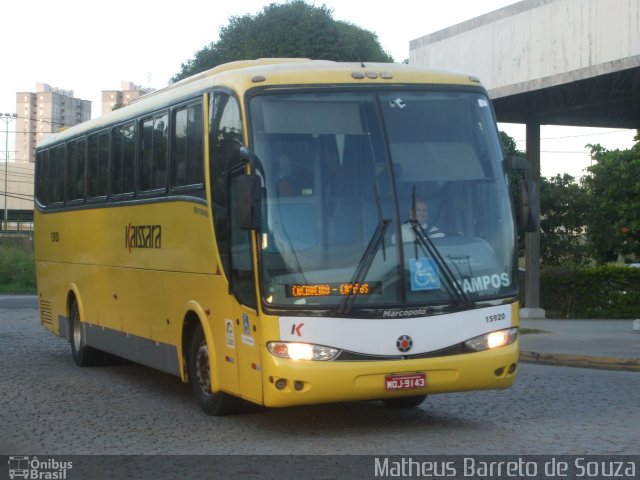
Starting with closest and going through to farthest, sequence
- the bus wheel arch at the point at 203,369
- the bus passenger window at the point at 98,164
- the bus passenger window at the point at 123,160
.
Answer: the bus wheel arch at the point at 203,369 → the bus passenger window at the point at 123,160 → the bus passenger window at the point at 98,164

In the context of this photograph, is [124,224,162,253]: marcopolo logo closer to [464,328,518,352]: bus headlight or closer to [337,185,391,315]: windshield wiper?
[337,185,391,315]: windshield wiper

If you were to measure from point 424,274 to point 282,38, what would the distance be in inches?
2218

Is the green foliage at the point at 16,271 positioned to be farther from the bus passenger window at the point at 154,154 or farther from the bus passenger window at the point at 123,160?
the bus passenger window at the point at 154,154

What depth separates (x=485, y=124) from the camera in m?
10.2

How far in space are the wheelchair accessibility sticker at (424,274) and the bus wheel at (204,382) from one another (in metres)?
2.28

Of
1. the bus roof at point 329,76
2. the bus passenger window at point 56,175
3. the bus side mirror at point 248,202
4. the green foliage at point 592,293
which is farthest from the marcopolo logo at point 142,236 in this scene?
the green foliage at point 592,293

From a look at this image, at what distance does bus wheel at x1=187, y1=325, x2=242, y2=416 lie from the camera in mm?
10664

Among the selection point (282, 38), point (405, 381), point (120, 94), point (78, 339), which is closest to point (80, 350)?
point (78, 339)

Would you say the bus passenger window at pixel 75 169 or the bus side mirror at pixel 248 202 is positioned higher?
the bus passenger window at pixel 75 169

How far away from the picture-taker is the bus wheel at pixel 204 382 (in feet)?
35.0

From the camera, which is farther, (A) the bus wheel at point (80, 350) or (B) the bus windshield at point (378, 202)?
(A) the bus wheel at point (80, 350)

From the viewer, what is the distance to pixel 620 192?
51531 millimetres
